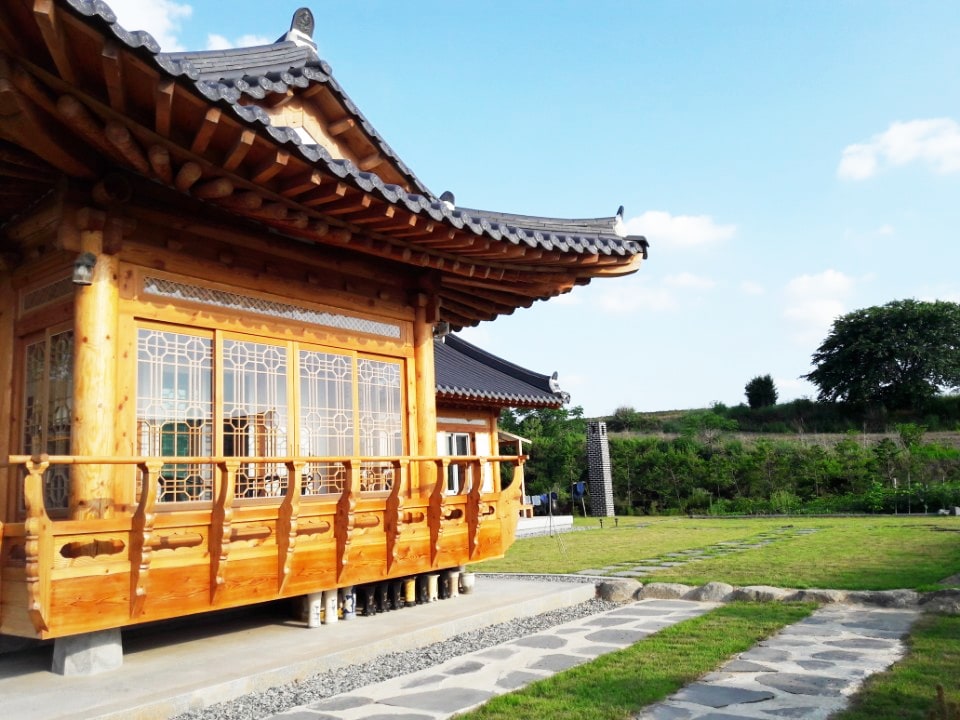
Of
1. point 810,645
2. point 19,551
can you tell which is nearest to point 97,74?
point 19,551

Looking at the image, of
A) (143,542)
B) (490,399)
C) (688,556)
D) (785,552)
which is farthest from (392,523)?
(490,399)

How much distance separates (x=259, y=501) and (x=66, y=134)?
282 cm

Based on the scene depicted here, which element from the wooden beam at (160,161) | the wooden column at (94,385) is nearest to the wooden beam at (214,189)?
the wooden beam at (160,161)

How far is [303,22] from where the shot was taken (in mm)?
7793

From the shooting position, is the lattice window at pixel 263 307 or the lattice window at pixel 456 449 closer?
the lattice window at pixel 263 307

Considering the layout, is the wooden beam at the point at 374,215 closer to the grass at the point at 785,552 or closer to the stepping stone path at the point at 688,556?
the grass at the point at 785,552

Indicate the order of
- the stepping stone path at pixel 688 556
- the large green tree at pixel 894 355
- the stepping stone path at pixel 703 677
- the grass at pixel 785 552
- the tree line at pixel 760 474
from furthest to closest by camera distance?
1. the large green tree at pixel 894 355
2. the tree line at pixel 760 474
3. the stepping stone path at pixel 688 556
4. the grass at pixel 785 552
5. the stepping stone path at pixel 703 677

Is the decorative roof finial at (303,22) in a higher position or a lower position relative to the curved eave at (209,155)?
higher

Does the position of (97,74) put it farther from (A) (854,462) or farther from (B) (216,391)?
(A) (854,462)

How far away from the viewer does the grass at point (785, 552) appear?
812cm

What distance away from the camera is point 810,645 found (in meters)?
5.36

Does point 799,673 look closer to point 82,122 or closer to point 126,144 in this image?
point 126,144

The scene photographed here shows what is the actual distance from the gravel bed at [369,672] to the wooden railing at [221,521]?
0.72m

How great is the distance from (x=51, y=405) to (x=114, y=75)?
2658 mm
